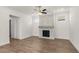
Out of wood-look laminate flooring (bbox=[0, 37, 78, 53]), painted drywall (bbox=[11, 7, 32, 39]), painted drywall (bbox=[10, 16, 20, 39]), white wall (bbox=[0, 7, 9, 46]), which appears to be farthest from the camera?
painted drywall (bbox=[10, 16, 20, 39])

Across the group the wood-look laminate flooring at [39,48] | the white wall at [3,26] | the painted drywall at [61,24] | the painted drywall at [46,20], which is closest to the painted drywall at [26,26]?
the painted drywall at [46,20]

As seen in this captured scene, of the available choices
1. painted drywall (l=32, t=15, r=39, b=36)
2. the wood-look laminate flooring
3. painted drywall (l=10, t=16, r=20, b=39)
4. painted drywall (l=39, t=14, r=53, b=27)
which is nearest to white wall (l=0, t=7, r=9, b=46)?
the wood-look laminate flooring

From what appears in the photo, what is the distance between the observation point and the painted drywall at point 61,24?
5.95 m

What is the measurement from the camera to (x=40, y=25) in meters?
7.14

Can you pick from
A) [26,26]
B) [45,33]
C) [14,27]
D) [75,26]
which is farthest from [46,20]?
[75,26]

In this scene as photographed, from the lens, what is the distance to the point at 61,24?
6.29 metres

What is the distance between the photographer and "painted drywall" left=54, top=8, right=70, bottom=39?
19.5 feet

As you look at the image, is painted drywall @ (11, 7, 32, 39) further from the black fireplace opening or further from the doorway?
the black fireplace opening

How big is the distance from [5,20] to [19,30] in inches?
76.4

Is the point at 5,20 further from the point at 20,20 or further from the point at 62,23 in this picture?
the point at 62,23
